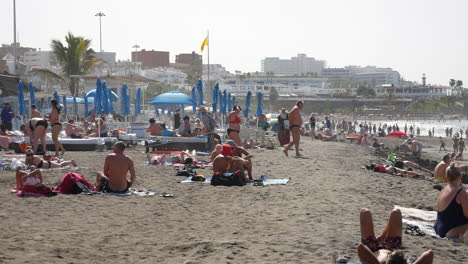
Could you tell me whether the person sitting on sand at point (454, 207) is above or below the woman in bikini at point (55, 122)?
below

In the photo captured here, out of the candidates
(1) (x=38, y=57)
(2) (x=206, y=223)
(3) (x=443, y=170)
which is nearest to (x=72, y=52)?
(3) (x=443, y=170)

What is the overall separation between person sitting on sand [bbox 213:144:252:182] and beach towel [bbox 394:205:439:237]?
2919 millimetres

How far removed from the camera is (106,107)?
19016 mm

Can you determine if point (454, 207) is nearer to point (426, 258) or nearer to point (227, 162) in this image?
point (426, 258)

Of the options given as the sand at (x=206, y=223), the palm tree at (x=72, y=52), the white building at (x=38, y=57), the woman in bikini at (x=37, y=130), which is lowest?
the sand at (x=206, y=223)

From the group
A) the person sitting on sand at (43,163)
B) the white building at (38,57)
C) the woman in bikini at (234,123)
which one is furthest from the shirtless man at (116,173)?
the white building at (38,57)

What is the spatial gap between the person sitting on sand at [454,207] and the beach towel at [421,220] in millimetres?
169

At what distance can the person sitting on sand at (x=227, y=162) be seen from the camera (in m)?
9.44

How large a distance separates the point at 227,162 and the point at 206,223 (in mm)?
3003

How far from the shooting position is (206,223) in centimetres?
659

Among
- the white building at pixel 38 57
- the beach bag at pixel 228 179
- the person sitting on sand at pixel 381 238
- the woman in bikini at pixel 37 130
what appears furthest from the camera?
the white building at pixel 38 57

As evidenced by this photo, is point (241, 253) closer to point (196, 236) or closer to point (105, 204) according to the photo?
point (196, 236)

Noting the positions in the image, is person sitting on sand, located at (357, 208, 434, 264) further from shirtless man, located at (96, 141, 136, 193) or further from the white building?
the white building

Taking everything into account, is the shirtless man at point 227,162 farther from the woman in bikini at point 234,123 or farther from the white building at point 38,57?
the white building at point 38,57
